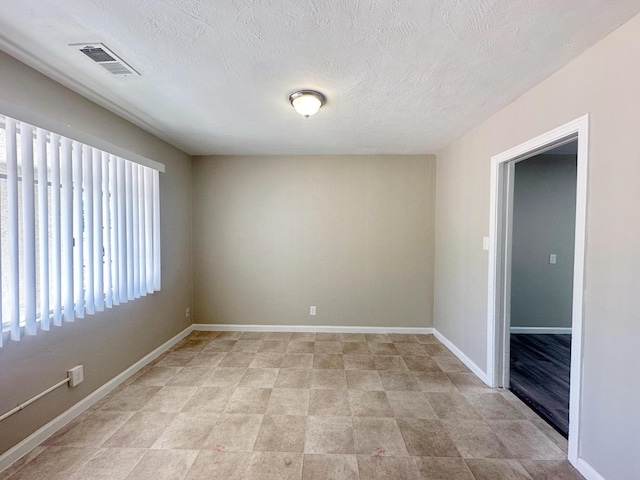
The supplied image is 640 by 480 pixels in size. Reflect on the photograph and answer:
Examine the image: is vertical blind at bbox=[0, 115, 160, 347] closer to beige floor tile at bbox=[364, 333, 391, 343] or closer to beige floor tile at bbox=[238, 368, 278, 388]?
beige floor tile at bbox=[238, 368, 278, 388]

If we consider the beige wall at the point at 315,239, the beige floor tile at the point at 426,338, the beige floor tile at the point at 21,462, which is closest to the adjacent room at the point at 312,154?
the beige floor tile at the point at 21,462

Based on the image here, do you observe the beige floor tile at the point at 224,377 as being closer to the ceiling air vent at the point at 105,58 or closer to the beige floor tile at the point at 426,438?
the beige floor tile at the point at 426,438

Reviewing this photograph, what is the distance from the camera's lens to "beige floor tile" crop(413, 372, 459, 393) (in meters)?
2.49

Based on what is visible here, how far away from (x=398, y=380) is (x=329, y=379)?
2.19 ft

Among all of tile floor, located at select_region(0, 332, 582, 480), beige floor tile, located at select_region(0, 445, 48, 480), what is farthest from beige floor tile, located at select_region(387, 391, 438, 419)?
beige floor tile, located at select_region(0, 445, 48, 480)

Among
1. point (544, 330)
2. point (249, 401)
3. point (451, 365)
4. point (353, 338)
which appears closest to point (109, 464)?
point (249, 401)

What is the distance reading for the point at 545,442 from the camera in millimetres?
1855

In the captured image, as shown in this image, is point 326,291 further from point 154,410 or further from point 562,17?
point 562,17

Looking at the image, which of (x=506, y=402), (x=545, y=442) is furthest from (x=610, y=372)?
(x=506, y=402)

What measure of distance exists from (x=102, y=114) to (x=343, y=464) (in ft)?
10.5

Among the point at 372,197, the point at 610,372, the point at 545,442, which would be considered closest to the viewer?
the point at 610,372

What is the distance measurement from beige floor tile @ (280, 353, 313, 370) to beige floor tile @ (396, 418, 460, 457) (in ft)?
3.74

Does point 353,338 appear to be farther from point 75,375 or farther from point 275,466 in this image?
point 75,375

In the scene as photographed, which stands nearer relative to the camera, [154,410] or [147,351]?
[154,410]
